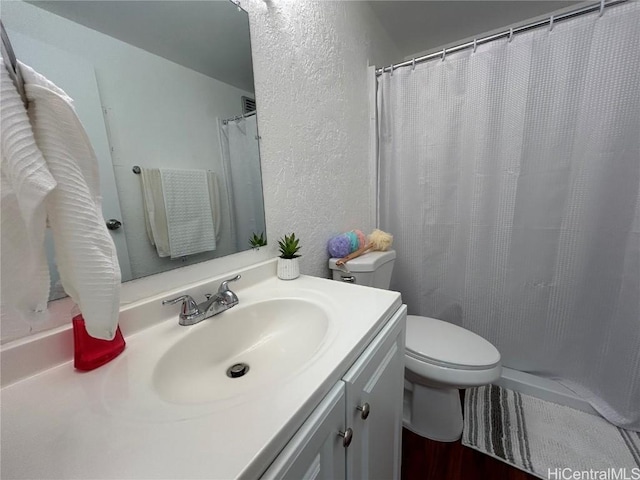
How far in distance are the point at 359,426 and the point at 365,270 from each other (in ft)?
2.13

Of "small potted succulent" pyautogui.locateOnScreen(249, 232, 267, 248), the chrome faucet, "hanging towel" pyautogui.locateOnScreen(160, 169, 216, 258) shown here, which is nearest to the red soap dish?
the chrome faucet

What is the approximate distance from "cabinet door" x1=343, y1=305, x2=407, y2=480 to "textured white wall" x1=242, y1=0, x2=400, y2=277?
0.52 m

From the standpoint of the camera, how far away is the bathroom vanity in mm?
324

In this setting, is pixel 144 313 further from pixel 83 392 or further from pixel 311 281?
pixel 311 281

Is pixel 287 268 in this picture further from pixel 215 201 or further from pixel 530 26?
pixel 530 26

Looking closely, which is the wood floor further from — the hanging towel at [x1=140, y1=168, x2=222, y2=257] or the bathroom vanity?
the hanging towel at [x1=140, y1=168, x2=222, y2=257]

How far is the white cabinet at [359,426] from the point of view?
39 cm

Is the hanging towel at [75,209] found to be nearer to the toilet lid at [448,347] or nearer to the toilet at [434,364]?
the toilet at [434,364]

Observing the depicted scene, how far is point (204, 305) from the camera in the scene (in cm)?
68

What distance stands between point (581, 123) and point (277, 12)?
131 centimetres

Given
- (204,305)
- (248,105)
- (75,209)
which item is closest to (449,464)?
(204,305)

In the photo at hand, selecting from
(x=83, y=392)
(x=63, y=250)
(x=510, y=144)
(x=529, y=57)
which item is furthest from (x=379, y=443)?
(x=529, y=57)

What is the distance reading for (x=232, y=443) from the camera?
33cm

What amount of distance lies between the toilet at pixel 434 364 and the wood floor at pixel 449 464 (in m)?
0.05
